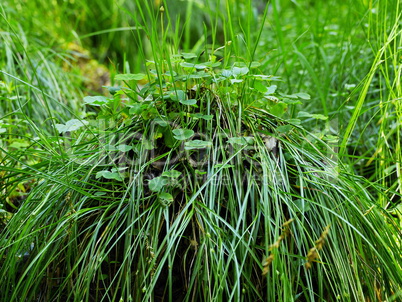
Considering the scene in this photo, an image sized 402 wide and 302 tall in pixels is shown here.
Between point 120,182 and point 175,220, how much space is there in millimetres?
251

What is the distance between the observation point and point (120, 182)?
1.35 metres

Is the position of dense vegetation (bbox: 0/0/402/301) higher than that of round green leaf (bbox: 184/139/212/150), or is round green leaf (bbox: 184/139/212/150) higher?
round green leaf (bbox: 184/139/212/150)

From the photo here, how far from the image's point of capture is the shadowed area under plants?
1185 mm

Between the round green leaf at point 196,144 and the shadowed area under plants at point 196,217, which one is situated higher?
the round green leaf at point 196,144

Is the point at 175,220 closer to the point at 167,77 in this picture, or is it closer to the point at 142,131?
the point at 142,131

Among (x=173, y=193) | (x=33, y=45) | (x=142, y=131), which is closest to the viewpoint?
(x=173, y=193)

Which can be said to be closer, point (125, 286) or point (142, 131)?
point (125, 286)

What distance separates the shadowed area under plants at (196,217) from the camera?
1.18m

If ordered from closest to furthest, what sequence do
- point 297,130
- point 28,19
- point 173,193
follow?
point 173,193
point 297,130
point 28,19

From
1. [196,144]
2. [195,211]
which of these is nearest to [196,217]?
[195,211]

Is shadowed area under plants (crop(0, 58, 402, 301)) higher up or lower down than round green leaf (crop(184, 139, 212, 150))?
lower down

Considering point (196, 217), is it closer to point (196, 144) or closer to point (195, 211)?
point (195, 211)

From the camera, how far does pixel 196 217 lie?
124 centimetres

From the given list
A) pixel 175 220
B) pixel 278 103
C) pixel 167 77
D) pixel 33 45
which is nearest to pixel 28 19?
pixel 33 45
